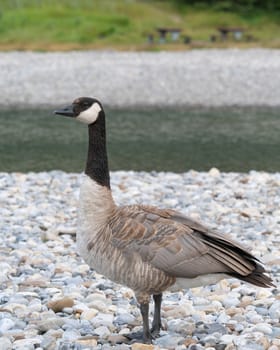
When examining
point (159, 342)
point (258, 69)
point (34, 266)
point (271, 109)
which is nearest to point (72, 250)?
point (34, 266)

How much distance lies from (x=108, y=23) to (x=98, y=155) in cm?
4023

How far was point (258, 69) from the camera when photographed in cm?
3488

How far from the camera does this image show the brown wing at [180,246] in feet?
20.0

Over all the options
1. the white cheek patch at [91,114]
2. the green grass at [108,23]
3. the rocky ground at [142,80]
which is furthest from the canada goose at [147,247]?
the green grass at [108,23]

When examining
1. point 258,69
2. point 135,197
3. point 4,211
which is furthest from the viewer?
point 258,69

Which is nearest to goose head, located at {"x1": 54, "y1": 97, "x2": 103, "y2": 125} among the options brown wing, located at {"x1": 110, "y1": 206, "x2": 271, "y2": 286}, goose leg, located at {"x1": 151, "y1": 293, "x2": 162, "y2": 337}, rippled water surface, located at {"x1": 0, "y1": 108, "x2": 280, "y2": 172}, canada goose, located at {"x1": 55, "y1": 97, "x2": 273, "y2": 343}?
canada goose, located at {"x1": 55, "y1": 97, "x2": 273, "y2": 343}

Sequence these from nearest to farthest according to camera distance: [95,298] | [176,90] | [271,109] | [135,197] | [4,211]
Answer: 1. [95,298]
2. [4,211]
3. [135,197]
4. [271,109]
5. [176,90]

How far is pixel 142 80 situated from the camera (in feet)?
107

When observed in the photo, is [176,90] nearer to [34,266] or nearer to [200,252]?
[34,266]

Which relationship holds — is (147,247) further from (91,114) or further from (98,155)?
(91,114)

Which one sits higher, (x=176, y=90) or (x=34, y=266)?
(x=34, y=266)

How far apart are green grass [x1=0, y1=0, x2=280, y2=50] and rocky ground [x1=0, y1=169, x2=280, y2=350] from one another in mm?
29376

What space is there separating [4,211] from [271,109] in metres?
18.7

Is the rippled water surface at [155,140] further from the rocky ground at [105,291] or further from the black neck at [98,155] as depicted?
the black neck at [98,155]
